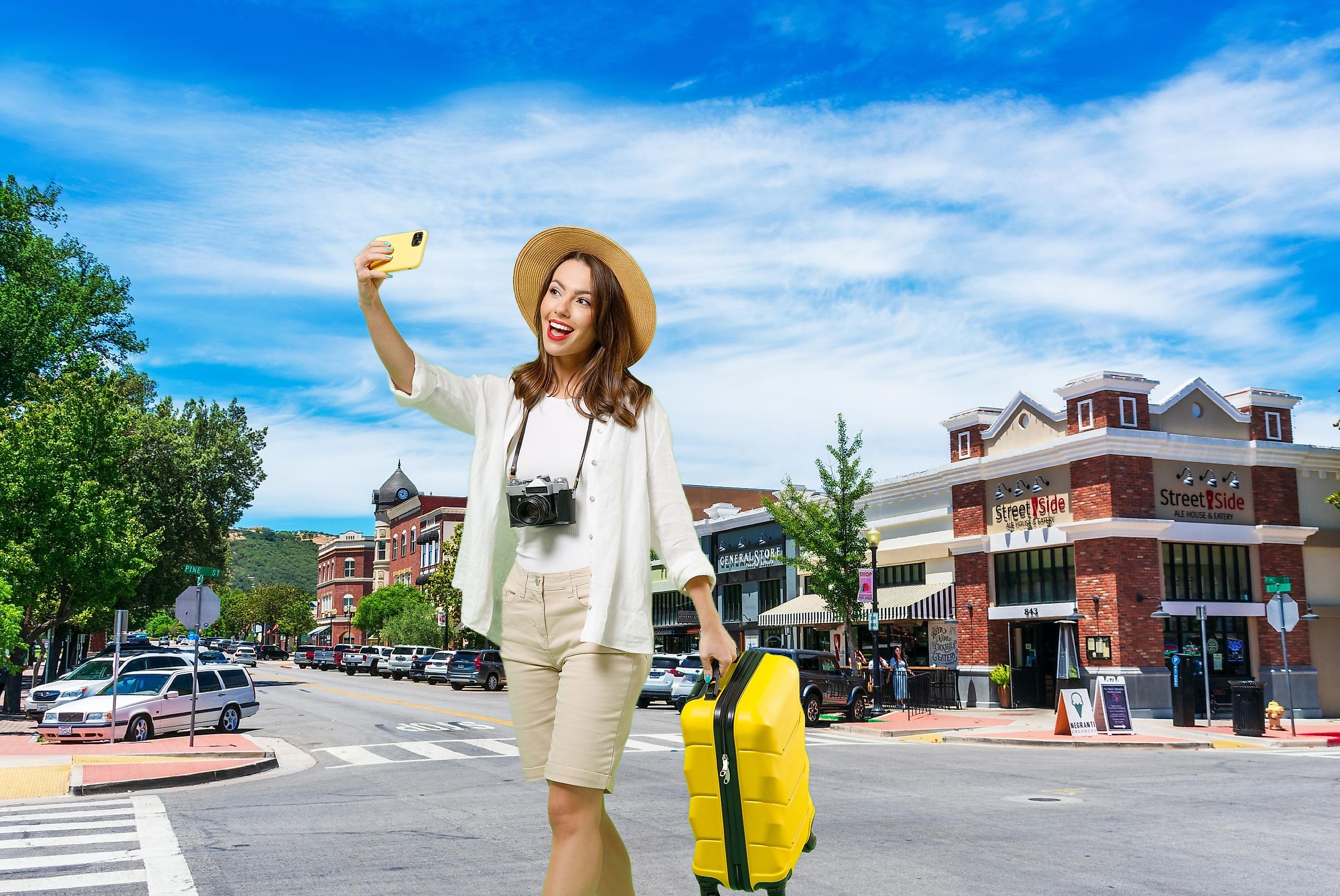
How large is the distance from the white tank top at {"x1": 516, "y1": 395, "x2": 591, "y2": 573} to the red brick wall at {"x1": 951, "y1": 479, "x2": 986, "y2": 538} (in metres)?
28.4

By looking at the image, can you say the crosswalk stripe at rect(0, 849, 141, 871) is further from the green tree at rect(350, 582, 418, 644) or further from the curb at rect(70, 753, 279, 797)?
the green tree at rect(350, 582, 418, 644)

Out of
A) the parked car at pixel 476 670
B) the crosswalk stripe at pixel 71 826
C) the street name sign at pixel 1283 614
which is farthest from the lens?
the parked car at pixel 476 670

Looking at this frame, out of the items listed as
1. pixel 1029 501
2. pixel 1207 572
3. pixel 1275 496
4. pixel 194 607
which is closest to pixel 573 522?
pixel 194 607

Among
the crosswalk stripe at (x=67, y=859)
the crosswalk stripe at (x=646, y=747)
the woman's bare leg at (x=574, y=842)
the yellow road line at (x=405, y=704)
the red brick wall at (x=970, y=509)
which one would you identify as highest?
the red brick wall at (x=970, y=509)

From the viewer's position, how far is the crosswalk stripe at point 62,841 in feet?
26.3

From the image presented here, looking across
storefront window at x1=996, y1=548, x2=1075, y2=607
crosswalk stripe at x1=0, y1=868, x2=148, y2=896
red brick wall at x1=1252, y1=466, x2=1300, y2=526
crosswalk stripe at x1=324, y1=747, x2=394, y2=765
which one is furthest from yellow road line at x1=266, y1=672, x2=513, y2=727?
red brick wall at x1=1252, y1=466, x2=1300, y2=526

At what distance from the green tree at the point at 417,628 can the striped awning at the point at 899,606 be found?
93.6ft

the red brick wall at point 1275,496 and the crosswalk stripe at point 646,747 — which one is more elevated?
the red brick wall at point 1275,496

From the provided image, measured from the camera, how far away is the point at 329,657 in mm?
65500

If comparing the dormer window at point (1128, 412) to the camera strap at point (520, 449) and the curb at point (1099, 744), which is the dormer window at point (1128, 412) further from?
the camera strap at point (520, 449)

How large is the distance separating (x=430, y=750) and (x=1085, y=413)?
61.1 ft

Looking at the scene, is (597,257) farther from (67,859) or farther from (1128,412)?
(1128,412)

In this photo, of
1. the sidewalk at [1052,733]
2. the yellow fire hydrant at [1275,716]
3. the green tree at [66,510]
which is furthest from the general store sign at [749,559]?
the green tree at [66,510]

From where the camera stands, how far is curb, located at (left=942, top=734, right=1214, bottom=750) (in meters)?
18.7
